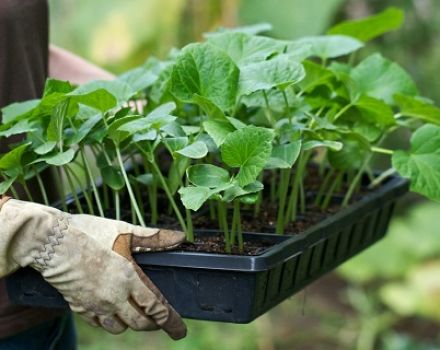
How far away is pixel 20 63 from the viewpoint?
140 cm

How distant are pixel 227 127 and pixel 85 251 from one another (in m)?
0.22

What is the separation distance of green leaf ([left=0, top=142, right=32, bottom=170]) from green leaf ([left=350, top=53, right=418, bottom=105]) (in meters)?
0.49

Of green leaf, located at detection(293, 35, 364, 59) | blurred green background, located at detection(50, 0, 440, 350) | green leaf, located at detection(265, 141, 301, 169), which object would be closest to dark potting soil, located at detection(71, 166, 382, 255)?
green leaf, located at detection(265, 141, 301, 169)

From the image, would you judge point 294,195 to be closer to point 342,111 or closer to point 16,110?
point 342,111

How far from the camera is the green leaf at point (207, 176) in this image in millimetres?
1105

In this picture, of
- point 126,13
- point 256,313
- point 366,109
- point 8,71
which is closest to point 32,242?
point 256,313

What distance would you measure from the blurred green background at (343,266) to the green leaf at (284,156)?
4.91ft

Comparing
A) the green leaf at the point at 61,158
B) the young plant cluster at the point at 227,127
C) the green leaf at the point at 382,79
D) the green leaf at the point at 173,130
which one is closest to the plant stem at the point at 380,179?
the young plant cluster at the point at 227,127

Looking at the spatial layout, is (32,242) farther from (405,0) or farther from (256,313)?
(405,0)

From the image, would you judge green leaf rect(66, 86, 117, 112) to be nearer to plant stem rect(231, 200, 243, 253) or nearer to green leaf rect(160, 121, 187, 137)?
green leaf rect(160, 121, 187, 137)

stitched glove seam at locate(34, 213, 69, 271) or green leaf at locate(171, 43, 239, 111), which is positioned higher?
green leaf at locate(171, 43, 239, 111)

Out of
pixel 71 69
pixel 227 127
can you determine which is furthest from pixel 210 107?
pixel 71 69

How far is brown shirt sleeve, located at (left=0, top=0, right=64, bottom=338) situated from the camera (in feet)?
4.43

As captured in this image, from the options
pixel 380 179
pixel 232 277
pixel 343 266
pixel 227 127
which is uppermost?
pixel 227 127
